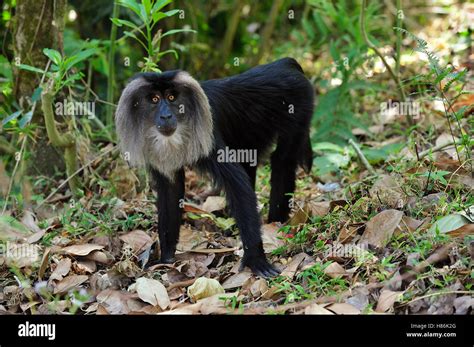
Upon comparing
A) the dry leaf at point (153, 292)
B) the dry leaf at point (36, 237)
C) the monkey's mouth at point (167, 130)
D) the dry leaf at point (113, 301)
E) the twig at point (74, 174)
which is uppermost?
the monkey's mouth at point (167, 130)

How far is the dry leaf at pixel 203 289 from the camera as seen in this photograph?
5.12 meters

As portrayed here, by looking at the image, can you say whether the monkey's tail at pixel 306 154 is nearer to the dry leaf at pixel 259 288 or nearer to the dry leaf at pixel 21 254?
the dry leaf at pixel 259 288

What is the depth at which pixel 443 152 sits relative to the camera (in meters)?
6.81

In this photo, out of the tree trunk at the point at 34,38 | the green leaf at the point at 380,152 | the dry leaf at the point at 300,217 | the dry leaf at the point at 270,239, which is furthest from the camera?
the green leaf at the point at 380,152

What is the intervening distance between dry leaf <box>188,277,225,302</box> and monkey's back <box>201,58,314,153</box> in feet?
4.75

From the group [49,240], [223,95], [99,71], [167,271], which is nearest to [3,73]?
[99,71]

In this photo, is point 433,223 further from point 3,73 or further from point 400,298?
point 3,73

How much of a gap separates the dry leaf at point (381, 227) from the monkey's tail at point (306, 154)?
63.5 inches

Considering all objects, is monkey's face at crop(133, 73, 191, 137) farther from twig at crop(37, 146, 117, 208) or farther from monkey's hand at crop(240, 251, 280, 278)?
twig at crop(37, 146, 117, 208)

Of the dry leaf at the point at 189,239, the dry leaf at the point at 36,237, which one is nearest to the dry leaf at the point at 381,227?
the dry leaf at the point at 189,239

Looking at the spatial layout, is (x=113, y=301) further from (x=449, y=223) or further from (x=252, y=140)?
(x=449, y=223)

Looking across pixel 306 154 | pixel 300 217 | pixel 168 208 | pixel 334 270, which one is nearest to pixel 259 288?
pixel 334 270

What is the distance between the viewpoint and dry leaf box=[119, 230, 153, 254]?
249 inches

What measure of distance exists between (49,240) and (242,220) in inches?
70.7
